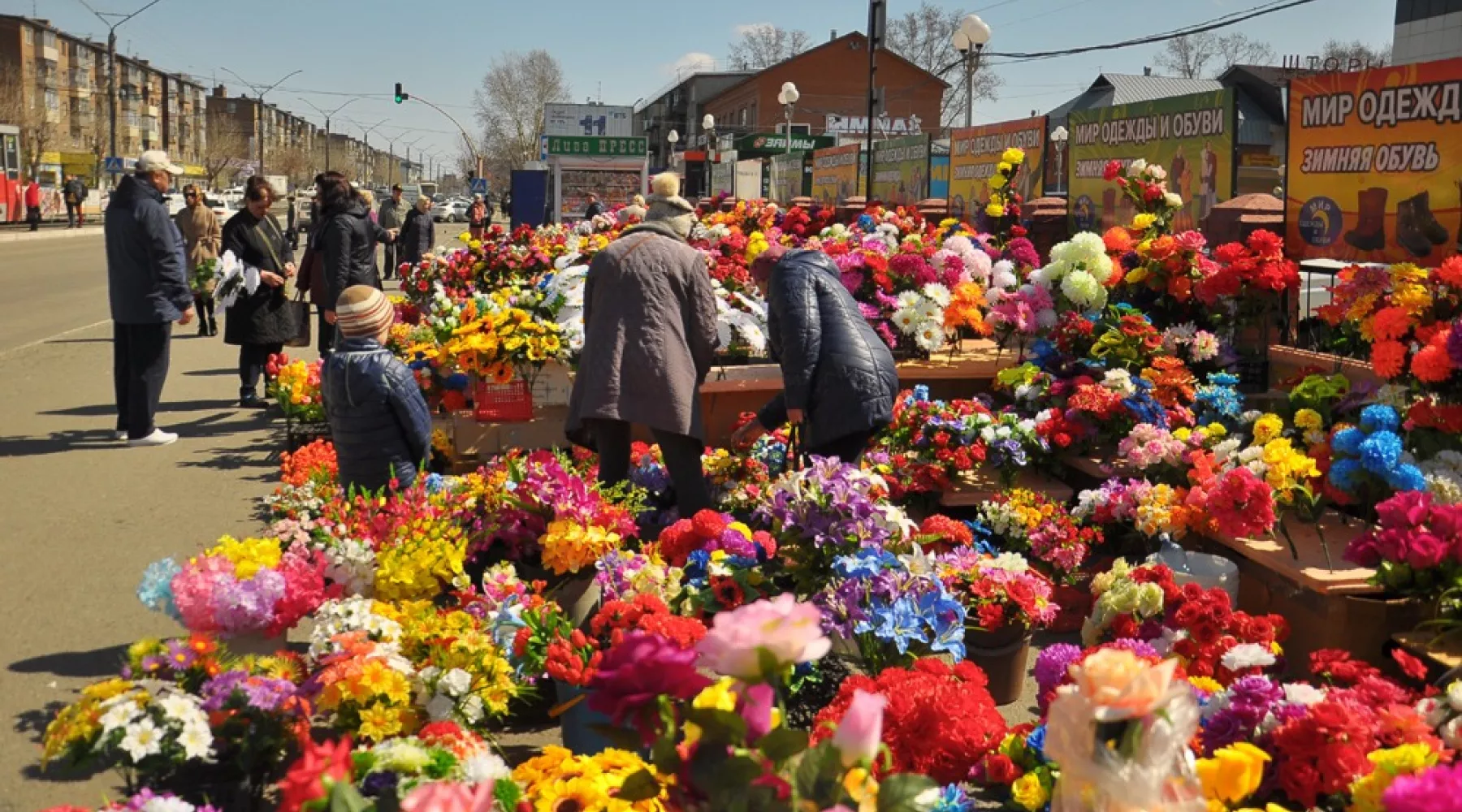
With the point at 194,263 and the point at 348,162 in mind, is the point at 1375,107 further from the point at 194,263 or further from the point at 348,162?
the point at 348,162

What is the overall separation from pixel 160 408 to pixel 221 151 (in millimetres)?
93972

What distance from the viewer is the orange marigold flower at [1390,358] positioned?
4750mm

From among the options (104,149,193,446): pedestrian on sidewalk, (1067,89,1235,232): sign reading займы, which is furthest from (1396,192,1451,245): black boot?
(104,149,193,446): pedestrian on sidewalk

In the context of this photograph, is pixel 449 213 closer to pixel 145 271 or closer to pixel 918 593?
pixel 145 271

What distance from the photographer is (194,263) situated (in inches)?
488

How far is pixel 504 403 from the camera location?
24.7ft

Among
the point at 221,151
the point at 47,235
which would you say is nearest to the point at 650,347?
the point at 47,235

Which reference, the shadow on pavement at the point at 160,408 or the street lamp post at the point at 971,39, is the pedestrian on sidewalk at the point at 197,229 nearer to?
the shadow on pavement at the point at 160,408

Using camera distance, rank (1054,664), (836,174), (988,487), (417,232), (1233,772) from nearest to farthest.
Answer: (1233,772) → (1054,664) → (988,487) → (417,232) → (836,174)

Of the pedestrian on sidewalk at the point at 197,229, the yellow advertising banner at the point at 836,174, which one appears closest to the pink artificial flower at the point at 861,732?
the pedestrian on sidewalk at the point at 197,229

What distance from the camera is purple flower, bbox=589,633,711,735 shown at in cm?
154

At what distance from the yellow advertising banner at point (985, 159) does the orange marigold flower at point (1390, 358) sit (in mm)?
7195

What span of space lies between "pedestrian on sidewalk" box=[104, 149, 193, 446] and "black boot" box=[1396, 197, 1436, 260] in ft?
23.4

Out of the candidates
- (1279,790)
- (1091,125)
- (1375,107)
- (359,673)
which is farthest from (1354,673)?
(1091,125)
